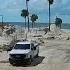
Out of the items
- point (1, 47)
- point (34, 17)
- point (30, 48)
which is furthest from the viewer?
point (34, 17)

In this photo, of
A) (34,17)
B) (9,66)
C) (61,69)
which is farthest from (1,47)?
(34,17)

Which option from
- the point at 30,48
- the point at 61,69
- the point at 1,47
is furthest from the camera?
the point at 1,47

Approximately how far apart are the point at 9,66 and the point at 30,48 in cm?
319

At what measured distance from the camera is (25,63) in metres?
30.0

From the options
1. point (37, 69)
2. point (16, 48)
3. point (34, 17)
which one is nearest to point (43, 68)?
point (37, 69)

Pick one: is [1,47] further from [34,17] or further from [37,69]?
[34,17]

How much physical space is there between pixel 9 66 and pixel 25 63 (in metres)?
1.72

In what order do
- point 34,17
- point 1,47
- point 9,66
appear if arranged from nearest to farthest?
point 9,66 → point 1,47 → point 34,17

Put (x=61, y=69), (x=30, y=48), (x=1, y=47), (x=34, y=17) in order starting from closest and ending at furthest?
(x=61, y=69)
(x=30, y=48)
(x=1, y=47)
(x=34, y=17)

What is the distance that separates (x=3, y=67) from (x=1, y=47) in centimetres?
1802

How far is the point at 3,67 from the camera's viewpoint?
91.7 ft

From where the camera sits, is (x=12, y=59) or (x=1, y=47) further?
(x=1, y=47)

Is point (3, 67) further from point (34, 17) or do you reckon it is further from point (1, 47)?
point (34, 17)

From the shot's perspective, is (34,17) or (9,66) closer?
(9,66)
